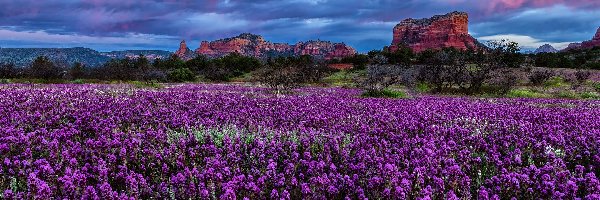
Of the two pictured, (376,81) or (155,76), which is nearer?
(376,81)

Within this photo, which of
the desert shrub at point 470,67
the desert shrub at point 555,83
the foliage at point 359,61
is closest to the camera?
the desert shrub at point 470,67

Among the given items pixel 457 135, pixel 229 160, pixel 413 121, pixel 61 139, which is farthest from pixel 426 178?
pixel 61 139

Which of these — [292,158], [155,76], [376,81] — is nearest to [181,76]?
[155,76]

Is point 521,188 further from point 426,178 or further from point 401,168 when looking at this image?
point 401,168

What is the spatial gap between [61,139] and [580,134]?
6830 millimetres

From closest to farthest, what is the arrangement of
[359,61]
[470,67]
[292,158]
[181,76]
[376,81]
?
[292,158] → [376,81] → [470,67] → [181,76] → [359,61]

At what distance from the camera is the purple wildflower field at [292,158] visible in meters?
3.76

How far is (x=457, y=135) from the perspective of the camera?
21.5 feet

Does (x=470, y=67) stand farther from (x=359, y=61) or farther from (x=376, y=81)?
(x=359, y=61)

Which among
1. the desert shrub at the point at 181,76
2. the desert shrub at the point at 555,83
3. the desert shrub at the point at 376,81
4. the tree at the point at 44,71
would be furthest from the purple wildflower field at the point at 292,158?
the desert shrub at the point at 181,76

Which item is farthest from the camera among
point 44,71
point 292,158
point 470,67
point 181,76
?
point 181,76

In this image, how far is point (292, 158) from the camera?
4.93 meters

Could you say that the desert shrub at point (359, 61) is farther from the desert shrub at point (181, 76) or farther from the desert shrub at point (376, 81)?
the desert shrub at point (376, 81)

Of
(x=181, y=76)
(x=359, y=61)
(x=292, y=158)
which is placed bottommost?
(x=181, y=76)
